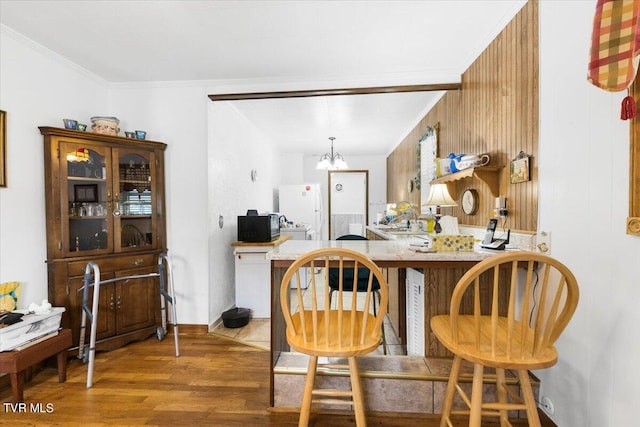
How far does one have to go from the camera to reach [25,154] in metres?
1.98

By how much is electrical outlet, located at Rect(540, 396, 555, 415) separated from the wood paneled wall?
912mm

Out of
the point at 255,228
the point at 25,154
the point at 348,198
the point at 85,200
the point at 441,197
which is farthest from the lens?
the point at 348,198

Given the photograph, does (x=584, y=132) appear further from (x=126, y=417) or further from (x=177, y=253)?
(x=177, y=253)

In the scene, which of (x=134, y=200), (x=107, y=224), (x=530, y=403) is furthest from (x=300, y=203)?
(x=530, y=403)

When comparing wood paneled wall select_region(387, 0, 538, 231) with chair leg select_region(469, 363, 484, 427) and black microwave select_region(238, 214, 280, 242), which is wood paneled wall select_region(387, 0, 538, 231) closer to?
chair leg select_region(469, 363, 484, 427)

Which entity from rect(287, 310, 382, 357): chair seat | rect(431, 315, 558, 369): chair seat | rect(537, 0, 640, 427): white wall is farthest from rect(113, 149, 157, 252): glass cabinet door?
rect(537, 0, 640, 427): white wall

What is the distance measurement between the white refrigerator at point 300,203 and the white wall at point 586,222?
393 cm

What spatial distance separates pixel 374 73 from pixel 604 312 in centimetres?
226

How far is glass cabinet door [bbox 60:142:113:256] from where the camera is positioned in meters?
2.12

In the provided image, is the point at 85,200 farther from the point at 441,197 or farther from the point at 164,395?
the point at 441,197

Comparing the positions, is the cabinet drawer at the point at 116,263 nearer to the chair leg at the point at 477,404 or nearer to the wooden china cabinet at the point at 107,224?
the wooden china cabinet at the point at 107,224

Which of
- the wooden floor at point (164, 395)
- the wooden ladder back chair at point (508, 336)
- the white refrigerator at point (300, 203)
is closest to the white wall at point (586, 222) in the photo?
the wooden ladder back chair at point (508, 336)

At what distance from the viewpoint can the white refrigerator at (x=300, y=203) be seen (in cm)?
517

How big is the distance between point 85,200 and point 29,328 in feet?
3.25
